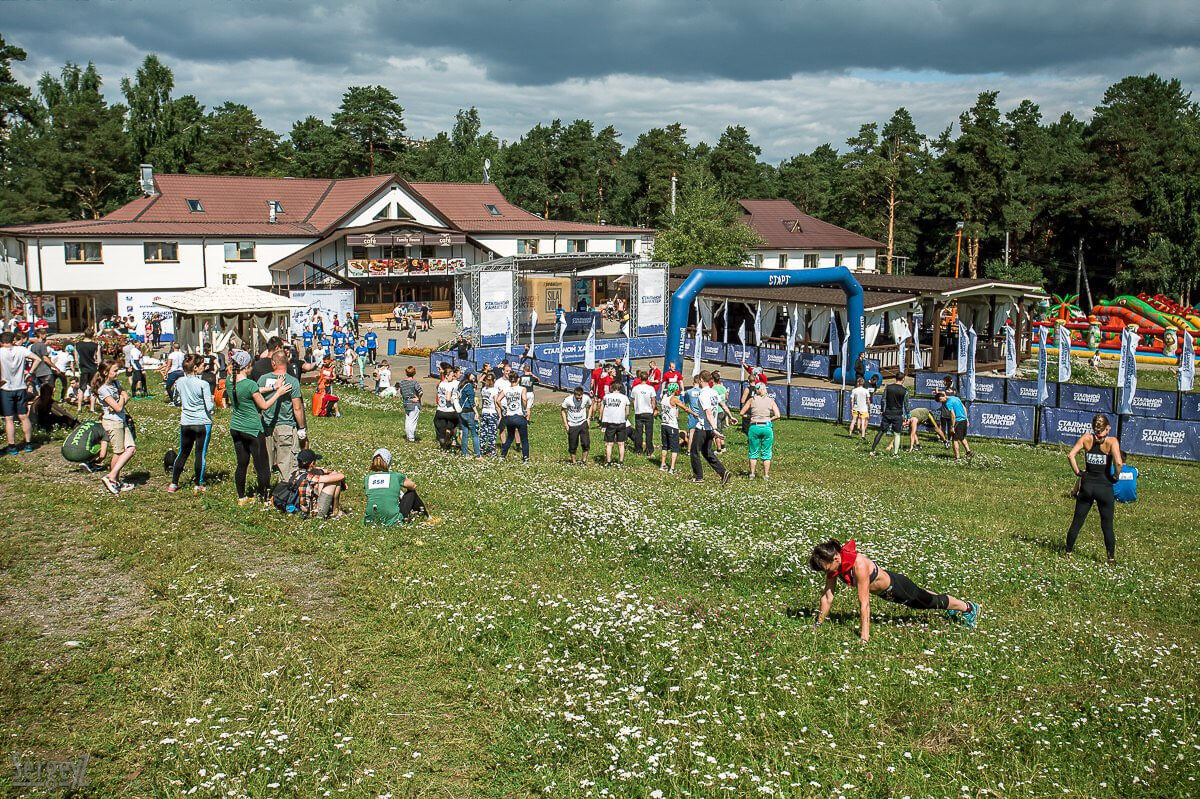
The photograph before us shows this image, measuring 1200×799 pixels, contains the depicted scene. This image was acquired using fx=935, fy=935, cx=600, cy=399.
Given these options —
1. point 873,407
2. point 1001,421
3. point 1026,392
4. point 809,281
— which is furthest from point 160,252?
point 1001,421

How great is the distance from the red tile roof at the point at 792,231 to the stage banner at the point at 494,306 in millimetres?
34743

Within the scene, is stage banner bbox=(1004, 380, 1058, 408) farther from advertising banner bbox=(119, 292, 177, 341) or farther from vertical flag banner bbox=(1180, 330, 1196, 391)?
advertising banner bbox=(119, 292, 177, 341)

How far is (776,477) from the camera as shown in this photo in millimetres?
17875

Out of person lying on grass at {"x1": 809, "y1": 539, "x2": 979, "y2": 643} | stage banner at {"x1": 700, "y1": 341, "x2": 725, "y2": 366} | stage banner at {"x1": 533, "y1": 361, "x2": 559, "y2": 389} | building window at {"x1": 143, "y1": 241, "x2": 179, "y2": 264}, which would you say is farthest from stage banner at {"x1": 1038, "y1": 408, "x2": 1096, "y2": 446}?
building window at {"x1": 143, "y1": 241, "x2": 179, "y2": 264}

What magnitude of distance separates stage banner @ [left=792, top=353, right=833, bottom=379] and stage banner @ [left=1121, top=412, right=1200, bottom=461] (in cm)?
1407

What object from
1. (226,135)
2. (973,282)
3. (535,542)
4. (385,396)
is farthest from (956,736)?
(226,135)

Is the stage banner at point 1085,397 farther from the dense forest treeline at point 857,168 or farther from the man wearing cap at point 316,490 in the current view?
the dense forest treeline at point 857,168

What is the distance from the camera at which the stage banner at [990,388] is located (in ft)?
93.9

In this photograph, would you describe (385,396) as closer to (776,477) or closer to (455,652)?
(776,477)

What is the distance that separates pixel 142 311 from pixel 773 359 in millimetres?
30695

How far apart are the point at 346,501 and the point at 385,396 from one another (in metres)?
15.1

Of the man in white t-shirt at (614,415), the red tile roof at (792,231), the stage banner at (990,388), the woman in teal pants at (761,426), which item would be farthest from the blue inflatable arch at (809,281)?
the red tile roof at (792,231)

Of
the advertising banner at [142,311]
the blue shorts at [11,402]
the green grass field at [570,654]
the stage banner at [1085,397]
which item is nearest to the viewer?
the green grass field at [570,654]

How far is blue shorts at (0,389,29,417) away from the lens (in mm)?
14688
